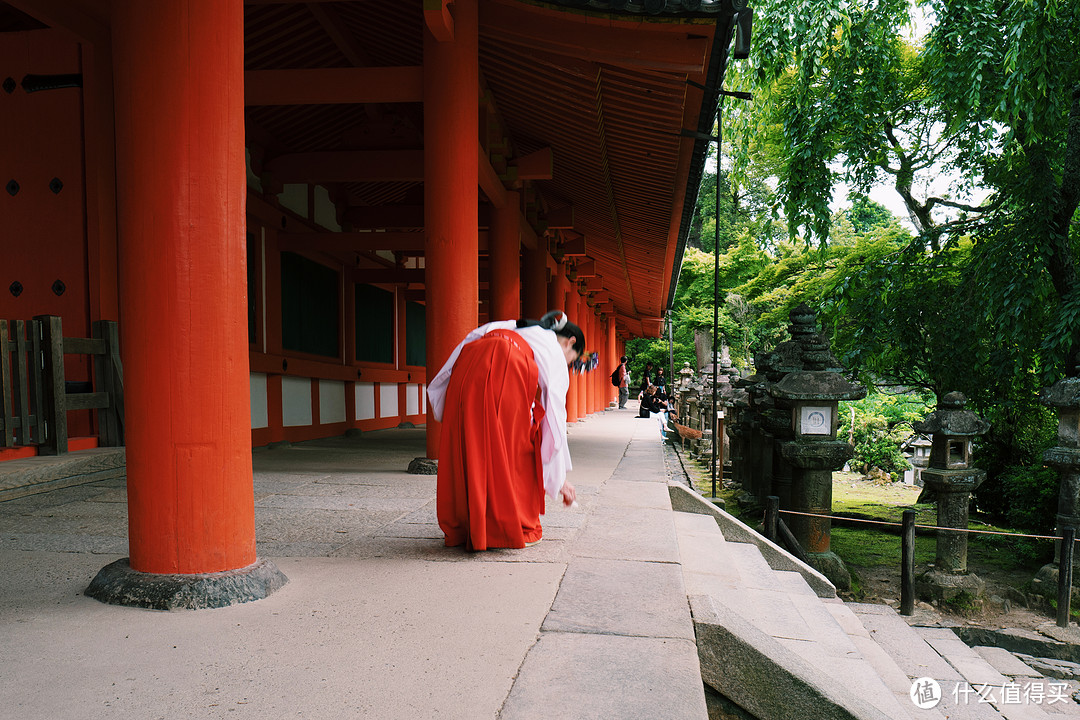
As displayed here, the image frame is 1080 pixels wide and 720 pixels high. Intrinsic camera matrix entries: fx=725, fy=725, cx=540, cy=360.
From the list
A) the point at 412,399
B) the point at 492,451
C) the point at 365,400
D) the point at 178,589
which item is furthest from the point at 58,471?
the point at 412,399

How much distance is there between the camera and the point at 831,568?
585 cm

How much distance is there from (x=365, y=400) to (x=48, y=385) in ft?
20.0

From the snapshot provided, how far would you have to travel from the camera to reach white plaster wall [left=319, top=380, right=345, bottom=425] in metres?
9.36

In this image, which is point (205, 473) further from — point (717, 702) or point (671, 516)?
point (671, 516)

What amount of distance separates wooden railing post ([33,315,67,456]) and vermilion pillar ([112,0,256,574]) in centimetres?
295

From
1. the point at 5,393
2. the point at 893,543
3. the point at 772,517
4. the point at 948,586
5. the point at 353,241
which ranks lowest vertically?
the point at 893,543

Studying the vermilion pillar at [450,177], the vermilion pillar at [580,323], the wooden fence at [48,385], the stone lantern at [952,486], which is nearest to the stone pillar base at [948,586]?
the stone lantern at [952,486]

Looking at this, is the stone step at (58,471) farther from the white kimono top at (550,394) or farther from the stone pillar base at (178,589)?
the white kimono top at (550,394)

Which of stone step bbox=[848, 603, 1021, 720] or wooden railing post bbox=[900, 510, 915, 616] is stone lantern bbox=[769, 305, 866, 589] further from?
stone step bbox=[848, 603, 1021, 720]

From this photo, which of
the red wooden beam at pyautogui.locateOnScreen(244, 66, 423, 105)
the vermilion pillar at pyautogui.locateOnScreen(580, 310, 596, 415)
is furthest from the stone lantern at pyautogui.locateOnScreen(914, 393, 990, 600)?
the vermilion pillar at pyautogui.locateOnScreen(580, 310, 596, 415)

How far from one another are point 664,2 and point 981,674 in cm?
440

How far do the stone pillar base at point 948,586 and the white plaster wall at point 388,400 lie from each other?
8.05 meters

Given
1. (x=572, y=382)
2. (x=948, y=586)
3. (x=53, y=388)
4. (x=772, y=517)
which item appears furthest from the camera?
(x=572, y=382)

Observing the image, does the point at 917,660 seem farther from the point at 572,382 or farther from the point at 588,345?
the point at 588,345
